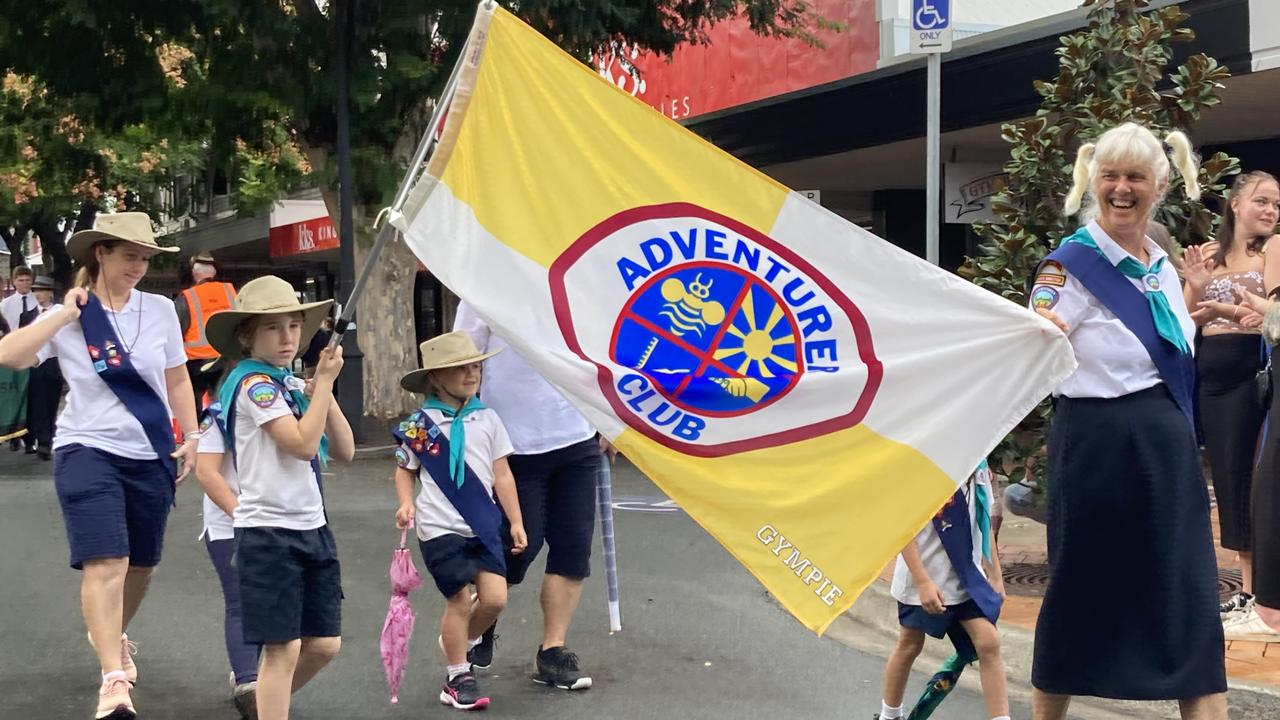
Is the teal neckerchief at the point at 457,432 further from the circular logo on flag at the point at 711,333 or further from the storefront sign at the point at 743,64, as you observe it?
the storefront sign at the point at 743,64

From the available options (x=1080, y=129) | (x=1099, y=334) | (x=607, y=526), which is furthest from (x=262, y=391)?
(x=1080, y=129)

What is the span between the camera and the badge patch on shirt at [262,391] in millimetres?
5117

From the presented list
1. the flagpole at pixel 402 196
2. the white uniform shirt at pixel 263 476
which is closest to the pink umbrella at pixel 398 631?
the white uniform shirt at pixel 263 476

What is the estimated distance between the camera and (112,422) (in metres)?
5.97

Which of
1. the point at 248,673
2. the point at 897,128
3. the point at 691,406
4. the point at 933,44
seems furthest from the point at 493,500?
the point at 897,128

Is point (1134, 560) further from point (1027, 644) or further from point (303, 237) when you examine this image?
point (303, 237)

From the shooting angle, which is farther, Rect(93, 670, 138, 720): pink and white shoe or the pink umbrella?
the pink umbrella

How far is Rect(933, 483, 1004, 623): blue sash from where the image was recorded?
5352mm

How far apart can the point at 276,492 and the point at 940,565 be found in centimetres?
222

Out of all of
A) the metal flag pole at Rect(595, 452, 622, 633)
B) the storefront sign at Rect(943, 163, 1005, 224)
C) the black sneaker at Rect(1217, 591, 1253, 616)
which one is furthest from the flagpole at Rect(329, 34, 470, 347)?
the storefront sign at Rect(943, 163, 1005, 224)

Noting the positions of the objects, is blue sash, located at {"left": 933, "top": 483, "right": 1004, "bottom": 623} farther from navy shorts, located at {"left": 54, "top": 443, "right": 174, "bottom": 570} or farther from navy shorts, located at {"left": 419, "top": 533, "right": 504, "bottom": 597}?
navy shorts, located at {"left": 54, "top": 443, "right": 174, "bottom": 570}

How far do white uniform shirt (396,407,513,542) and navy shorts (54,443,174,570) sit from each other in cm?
95

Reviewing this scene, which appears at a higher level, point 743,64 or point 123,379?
point 743,64

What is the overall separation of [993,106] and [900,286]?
1061 cm
